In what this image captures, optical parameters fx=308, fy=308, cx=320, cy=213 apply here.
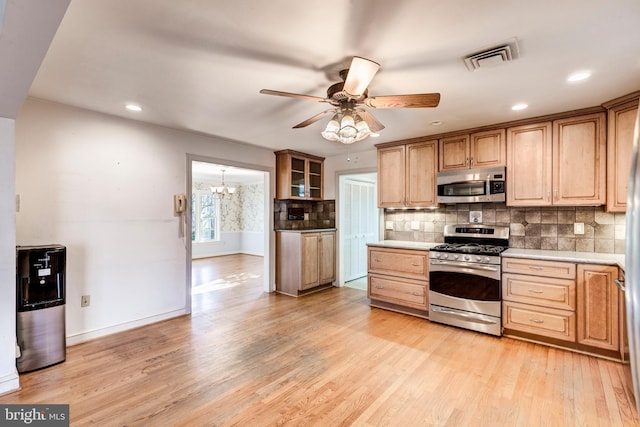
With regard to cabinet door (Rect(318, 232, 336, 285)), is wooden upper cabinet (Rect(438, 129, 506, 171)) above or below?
above

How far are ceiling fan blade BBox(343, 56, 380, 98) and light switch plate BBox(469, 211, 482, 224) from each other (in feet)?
8.43

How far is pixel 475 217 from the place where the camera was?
12.7 ft

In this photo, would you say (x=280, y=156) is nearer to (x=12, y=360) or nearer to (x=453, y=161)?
(x=453, y=161)

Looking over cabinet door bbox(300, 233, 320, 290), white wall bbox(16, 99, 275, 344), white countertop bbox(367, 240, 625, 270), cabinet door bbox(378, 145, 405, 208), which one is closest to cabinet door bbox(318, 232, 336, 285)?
cabinet door bbox(300, 233, 320, 290)

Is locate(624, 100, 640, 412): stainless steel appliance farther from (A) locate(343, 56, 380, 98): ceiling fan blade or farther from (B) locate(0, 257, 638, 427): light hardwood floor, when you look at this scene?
(B) locate(0, 257, 638, 427): light hardwood floor

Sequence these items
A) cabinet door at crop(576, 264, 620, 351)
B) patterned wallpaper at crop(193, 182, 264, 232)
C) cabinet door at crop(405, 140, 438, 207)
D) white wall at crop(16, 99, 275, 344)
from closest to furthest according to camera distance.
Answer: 1. cabinet door at crop(576, 264, 620, 351)
2. white wall at crop(16, 99, 275, 344)
3. cabinet door at crop(405, 140, 438, 207)
4. patterned wallpaper at crop(193, 182, 264, 232)

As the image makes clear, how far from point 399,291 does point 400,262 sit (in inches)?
14.4

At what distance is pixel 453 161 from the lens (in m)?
3.80

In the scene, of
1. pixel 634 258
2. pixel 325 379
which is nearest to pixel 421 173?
pixel 325 379

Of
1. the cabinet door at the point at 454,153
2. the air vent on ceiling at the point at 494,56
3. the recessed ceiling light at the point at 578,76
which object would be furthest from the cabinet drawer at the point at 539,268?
the air vent on ceiling at the point at 494,56

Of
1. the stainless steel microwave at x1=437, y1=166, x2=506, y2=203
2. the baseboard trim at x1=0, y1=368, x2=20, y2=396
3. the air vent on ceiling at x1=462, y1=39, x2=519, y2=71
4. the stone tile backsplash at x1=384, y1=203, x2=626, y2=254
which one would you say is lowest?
the baseboard trim at x1=0, y1=368, x2=20, y2=396

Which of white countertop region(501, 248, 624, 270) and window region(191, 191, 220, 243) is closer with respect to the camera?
white countertop region(501, 248, 624, 270)

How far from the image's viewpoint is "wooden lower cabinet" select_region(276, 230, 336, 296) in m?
4.70

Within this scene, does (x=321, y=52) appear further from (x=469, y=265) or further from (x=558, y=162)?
(x=558, y=162)
